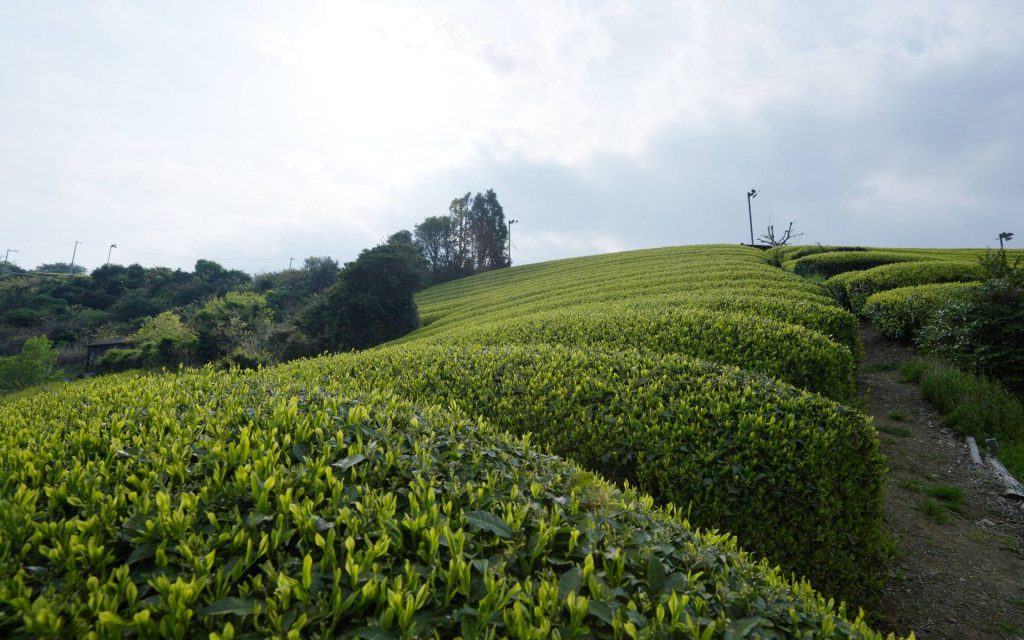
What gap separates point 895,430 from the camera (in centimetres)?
837

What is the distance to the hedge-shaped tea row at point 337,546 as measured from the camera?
5.76 ft

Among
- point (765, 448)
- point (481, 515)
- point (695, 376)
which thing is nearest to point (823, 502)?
point (765, 448)

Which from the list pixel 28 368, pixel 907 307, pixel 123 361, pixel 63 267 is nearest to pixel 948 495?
pixel 907 307

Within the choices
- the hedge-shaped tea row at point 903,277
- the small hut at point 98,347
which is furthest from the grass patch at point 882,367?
the small hut at point 98,347

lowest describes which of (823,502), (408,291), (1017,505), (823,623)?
(1017,505)

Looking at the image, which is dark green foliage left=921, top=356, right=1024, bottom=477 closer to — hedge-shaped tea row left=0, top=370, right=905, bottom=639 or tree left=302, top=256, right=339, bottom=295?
hedge-shaped tea row left=0, top=370, right=905, bottom=639

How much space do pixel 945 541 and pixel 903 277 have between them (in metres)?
13.4

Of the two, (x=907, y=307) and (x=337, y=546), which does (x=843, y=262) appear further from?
(x=337, y=546)

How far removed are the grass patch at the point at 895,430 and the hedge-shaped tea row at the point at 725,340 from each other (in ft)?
4.92

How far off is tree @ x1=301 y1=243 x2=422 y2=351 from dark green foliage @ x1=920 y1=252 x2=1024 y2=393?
79.0ft

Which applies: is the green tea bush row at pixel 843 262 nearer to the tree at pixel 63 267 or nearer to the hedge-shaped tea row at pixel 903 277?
the hedge-shaped tea row at pixel 903 277

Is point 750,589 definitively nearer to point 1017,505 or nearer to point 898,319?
point 1017,505

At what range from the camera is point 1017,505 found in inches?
243

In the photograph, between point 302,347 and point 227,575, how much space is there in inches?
1088
